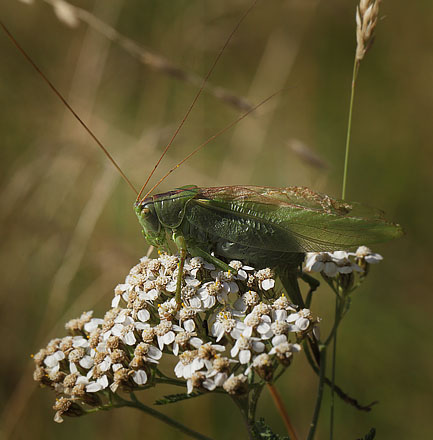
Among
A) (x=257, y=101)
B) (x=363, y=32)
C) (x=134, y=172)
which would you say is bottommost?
(x=363, y=32)

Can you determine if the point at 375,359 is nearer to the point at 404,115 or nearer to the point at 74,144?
the point at 404,115

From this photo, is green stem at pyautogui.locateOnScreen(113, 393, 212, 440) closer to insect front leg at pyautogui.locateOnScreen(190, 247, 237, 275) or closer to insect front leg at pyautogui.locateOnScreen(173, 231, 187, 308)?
insect front leg at pyautogui.locateOnScreen(173, 231, 187, 308)

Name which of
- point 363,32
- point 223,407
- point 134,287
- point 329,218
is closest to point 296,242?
point 329,218

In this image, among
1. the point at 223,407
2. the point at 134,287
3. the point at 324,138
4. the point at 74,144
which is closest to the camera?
the point at 134,287

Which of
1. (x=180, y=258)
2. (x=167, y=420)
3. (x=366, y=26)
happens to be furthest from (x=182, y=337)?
(x=366, y=26)

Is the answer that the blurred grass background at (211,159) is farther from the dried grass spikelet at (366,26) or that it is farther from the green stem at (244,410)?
the green stem at (244,410)

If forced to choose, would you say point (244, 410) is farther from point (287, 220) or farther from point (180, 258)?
point (287, 220)

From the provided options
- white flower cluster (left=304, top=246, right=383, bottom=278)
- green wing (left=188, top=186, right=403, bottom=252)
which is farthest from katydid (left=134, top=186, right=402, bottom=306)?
white flower cluster (left=304, top=246, right=383, bottom=278)

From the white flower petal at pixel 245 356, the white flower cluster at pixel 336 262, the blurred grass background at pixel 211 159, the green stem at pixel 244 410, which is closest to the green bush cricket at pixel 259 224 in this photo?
the white flower cluster at pixel 336 262
